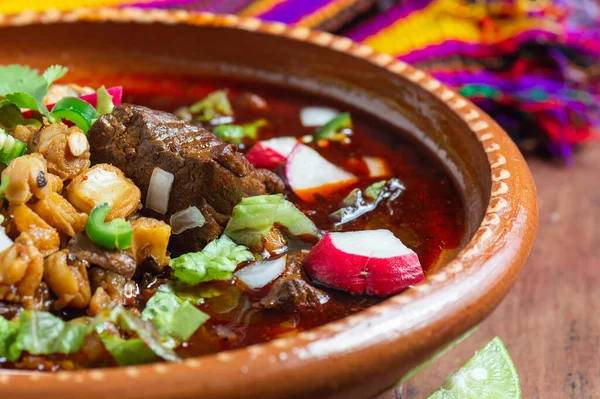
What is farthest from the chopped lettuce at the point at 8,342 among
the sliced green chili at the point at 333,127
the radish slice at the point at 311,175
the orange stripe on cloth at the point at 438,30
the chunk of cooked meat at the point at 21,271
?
the orange stripe on cloth at the point at 438,30

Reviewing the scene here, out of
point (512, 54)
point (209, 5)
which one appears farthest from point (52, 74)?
point (512, 54)

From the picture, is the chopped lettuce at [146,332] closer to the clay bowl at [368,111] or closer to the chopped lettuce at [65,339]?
the chopped lettuce at [65,339]

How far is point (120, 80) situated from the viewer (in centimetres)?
416

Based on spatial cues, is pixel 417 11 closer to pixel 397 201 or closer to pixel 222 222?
pixel 397 201

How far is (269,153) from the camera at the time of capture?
342cm

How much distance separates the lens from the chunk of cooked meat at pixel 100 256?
243cm

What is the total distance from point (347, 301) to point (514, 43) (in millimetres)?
3175

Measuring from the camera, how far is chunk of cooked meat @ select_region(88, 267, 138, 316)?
93.4 inches

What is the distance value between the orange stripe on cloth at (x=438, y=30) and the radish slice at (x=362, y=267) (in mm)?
2762

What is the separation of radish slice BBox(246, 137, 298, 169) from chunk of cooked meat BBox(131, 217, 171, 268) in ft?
2.89

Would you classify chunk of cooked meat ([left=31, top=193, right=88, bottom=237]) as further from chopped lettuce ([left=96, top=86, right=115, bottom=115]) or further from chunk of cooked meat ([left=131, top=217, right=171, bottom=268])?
chopped lettuce ([left=96, top=86, right=115, bottom=115])

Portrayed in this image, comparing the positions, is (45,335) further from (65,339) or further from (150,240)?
(150,240)

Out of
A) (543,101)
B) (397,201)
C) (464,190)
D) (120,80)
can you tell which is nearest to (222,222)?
(397,201)

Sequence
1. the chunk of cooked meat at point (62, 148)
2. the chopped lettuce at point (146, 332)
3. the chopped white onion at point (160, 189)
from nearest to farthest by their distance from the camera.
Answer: the chopped lettuce at point (146, 332) → the chunk of cooked meat at point (62, 148) → the chopped white onion at point (160, 189)
